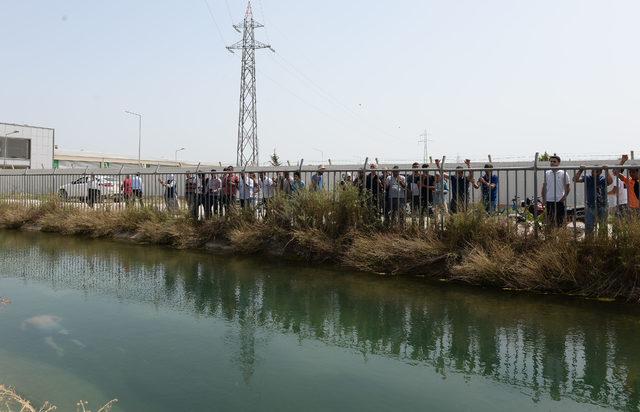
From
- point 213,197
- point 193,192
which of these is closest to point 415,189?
point 213,197

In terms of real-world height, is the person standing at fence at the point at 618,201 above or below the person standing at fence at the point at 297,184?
below

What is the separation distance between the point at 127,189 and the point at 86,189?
2.43 m

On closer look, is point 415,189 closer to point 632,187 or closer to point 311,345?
point 632,187

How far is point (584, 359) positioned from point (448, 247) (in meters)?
3.98

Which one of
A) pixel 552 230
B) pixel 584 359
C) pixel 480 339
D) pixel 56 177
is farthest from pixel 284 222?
pixel 56 177

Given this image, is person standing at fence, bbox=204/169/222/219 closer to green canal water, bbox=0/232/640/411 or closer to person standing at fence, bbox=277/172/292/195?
person standing at fence, bbox=277/172/292/195

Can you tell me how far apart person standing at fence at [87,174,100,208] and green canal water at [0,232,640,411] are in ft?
24.6

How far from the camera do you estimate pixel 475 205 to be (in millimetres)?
9484

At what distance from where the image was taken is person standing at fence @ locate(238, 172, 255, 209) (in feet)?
43.1

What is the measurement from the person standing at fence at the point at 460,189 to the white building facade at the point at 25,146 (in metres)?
54.6

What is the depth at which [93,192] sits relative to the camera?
57.0 feet

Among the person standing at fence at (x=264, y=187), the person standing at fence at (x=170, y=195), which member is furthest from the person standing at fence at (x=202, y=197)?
the person standing at fence at (x=264, y=187)

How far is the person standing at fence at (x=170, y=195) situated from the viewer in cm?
1454

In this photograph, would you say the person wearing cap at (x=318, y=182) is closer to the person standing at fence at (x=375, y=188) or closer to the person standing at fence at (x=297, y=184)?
the person standing at fence at (x=297, y=184)
